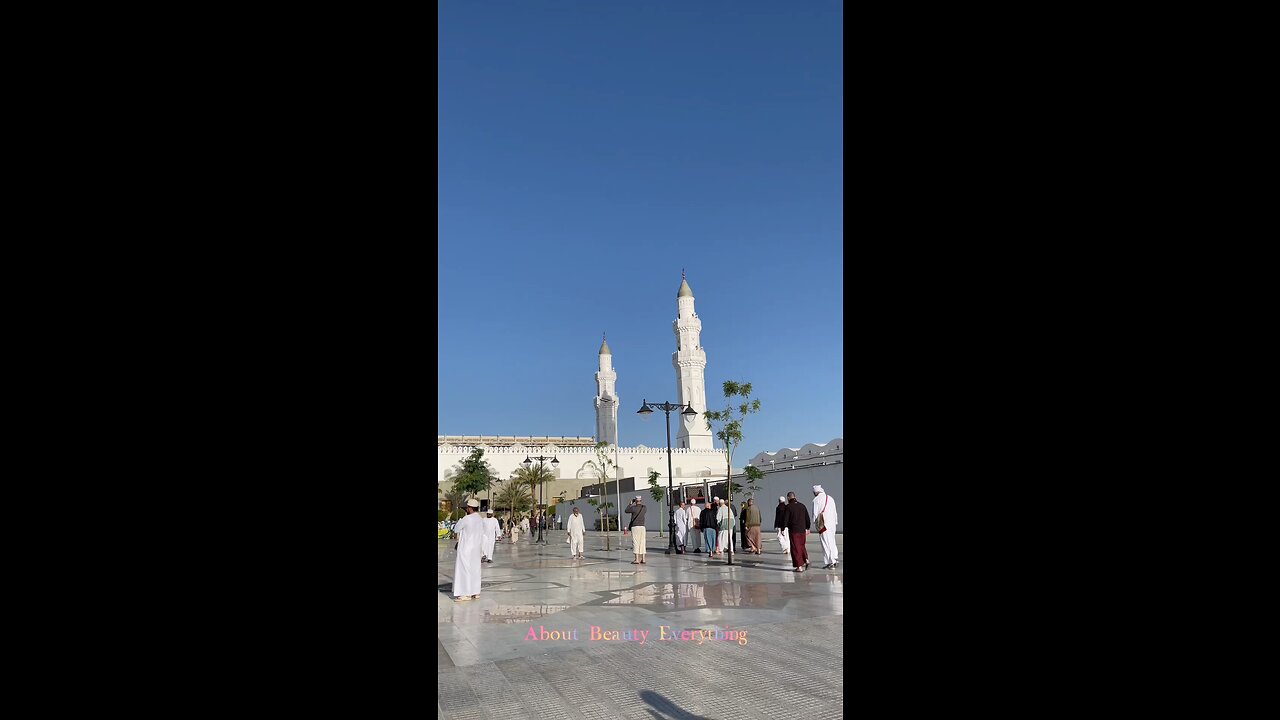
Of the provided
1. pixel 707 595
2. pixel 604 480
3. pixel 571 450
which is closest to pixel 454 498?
pixel 571 450

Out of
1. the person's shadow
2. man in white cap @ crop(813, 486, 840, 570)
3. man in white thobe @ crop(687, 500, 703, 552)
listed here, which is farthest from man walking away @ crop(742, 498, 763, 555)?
the person's shadow

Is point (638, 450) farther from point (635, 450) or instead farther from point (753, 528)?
point (753, 528)

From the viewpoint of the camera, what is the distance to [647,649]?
6.02m

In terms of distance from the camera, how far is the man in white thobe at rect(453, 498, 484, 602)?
10023 mm

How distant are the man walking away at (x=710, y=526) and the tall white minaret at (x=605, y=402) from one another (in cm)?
6192

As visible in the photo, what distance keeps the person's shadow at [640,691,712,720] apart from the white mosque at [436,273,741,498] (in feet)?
175

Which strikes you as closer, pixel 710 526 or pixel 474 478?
pixel 710 526

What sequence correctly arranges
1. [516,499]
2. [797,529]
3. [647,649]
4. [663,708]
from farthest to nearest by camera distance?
1. [516,499]
2. [797,529]
3. [647,649]
4. [663,708]

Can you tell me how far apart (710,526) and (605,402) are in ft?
209

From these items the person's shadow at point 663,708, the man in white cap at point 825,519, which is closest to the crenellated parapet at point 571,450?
the man in white cap at point 825,519
